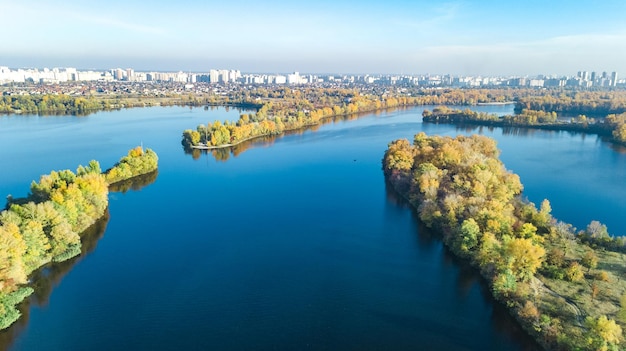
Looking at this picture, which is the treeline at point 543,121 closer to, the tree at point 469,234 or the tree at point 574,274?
the tree at point 574,274

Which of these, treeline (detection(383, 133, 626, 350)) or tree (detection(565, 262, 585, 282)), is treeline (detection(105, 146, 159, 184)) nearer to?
treeline (detection(383, 133, 626, 350))

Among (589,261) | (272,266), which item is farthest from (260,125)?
(589,261)

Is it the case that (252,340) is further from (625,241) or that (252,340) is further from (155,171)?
(155,171)

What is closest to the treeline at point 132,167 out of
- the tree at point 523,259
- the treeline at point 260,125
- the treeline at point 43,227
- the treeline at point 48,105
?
the treeline at point 43,227

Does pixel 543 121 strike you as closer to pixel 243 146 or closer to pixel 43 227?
pixel 243 146

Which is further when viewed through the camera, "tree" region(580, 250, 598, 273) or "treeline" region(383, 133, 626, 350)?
"tree" region(580, 250, 598, 273)

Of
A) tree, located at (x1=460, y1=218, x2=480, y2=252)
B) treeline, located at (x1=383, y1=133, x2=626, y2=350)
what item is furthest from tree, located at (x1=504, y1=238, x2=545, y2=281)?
tree, located at (x1=460, y1=218, x2=480, y2=252)
